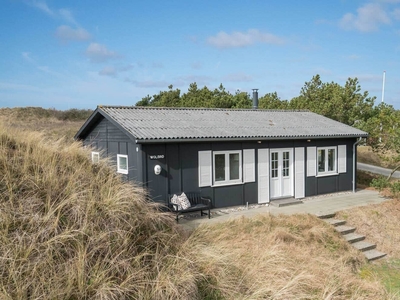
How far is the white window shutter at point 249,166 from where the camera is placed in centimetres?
1138

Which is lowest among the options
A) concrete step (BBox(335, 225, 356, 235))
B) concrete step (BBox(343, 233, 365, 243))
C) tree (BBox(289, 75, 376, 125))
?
concrete step (BBox(343, 233, 365, 243))

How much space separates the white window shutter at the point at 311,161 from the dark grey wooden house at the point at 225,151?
0.04 m

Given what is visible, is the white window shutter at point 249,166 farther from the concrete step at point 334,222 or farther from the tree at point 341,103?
the tree at point 341,103

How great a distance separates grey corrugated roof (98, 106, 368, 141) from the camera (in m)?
10.2

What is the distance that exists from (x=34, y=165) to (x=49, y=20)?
8599 mm

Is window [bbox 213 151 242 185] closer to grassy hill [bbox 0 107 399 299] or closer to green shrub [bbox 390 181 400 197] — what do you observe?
grassy hill [bbox 0 107 399 299]

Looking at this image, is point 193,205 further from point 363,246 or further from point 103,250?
point 103,250

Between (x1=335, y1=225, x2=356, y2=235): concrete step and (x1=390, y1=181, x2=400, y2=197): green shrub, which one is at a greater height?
(x1=390, y1=181, x2=400, y2=197): green shrub

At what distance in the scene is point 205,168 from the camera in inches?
420

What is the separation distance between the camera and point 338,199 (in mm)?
12625

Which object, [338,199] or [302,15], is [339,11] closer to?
[302,15]

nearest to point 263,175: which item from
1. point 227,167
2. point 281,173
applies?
point 281,173

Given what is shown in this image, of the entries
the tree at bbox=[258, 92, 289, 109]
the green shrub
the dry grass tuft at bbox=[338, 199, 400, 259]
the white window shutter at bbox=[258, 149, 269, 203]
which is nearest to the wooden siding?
the white window shutter at bbox=[258, 149, 269, 203]

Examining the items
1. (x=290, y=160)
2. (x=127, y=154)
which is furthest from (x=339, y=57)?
(x=127, y=154)
